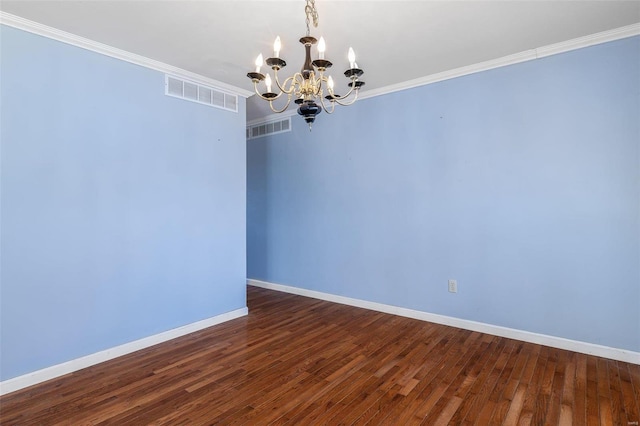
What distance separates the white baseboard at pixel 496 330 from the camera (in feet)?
8.77

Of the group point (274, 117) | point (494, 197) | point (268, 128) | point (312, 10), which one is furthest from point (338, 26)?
point (268, 128)

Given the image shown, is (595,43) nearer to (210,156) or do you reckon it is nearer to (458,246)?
(458,246)

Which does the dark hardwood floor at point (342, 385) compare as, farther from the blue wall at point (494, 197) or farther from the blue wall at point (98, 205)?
the blue wall at point (494, 197)

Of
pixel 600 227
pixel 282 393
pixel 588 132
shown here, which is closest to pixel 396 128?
pixel 588 132

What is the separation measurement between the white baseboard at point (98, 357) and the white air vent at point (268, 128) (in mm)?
2711

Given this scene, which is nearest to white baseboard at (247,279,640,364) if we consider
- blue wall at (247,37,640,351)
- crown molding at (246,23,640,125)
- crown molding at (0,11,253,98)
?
blue wall at (247,37,640,351)

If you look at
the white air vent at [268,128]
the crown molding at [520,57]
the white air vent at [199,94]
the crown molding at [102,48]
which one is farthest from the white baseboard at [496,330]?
the crown molding at [102,48]

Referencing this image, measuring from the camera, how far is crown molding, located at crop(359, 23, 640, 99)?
262 centimetres

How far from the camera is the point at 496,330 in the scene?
10.5 feet

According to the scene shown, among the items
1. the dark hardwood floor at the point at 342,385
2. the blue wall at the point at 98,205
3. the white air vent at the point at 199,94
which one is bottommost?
the dark hardwood floor at the point at 342,385

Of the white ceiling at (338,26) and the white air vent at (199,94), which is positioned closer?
the white ceiling at (338,26)

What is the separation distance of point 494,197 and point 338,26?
214 cm

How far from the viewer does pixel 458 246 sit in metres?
3.44

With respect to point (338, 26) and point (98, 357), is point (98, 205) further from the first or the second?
point (338, 26)
